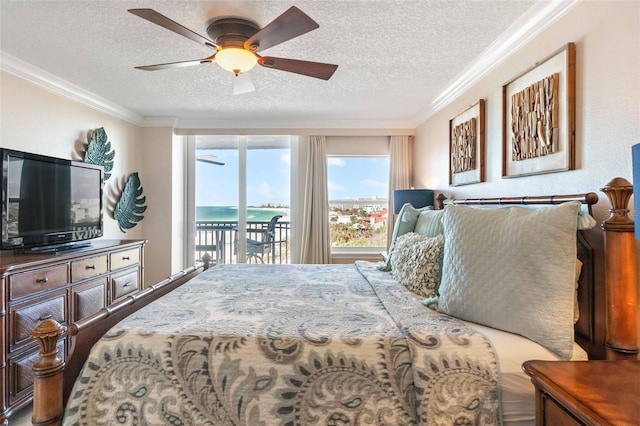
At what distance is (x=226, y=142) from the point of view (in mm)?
4703

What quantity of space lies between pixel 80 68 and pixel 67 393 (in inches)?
99.9

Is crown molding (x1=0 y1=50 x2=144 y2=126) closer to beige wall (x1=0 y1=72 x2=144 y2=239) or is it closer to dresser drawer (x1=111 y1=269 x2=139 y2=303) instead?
beige wall (x1=0 y1=72 x2=144 y2=239)

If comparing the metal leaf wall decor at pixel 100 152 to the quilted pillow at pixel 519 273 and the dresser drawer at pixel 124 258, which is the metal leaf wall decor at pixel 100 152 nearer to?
the dresser drawer at pixel 124 258

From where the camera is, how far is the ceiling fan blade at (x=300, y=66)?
6.52 feet

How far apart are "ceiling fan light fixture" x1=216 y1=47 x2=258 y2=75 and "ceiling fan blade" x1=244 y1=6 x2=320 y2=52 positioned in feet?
0.27

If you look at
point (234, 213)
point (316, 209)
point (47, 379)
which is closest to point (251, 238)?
point (234, 213)

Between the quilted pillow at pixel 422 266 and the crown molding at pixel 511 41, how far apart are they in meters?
1.35

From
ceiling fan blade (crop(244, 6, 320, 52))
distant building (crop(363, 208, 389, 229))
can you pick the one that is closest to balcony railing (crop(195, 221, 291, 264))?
distant building (crop(363, 208, 389, 229))

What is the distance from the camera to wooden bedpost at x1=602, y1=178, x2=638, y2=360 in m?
1.24

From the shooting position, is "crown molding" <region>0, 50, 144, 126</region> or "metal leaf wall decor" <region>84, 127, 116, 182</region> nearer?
"crown molding" <region>0, 50, 144, 126</region>

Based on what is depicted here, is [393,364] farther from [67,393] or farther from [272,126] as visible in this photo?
[272,126]

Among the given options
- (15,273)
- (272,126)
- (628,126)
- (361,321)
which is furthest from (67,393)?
(272,126)

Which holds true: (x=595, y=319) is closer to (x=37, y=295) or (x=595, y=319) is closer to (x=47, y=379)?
(x=47, y=379)

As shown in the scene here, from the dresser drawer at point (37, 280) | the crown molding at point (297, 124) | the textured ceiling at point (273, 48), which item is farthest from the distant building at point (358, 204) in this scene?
the dresser drawer at point (37, 280)
